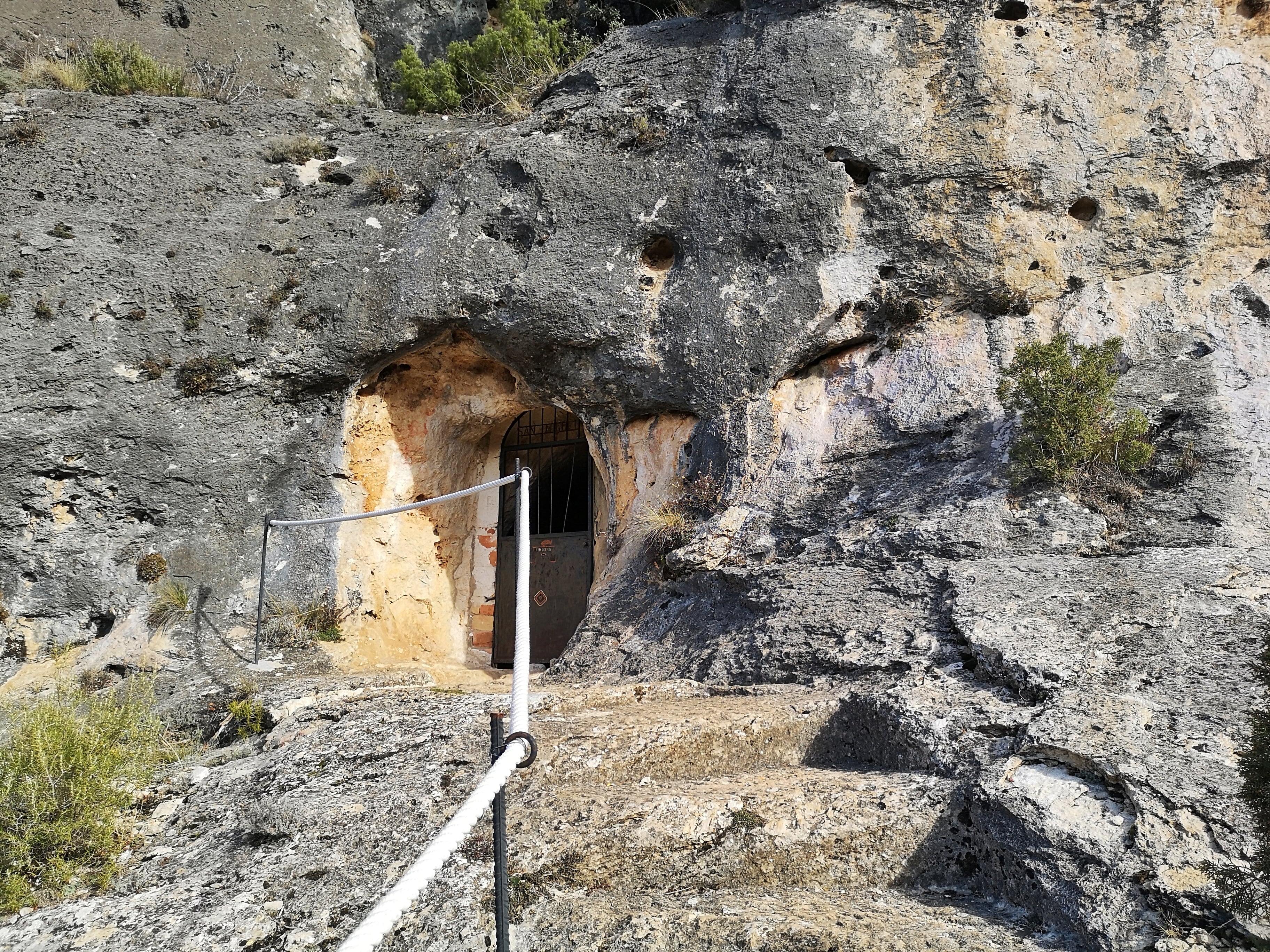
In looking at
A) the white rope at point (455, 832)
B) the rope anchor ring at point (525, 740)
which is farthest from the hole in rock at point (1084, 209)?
the rope anchor ring at point (525, 740)

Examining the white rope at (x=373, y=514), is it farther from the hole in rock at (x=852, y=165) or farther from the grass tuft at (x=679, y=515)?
the hole in rock at (x=852, y=165)

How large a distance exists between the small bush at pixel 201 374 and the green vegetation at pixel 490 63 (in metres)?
4.30

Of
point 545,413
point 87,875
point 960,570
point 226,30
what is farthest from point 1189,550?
point 226,30

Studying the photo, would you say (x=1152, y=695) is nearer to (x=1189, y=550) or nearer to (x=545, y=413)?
(x=1189, y=550)

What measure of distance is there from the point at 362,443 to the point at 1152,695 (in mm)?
6035

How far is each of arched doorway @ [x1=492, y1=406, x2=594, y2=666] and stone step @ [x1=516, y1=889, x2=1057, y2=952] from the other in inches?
215

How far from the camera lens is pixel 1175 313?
655 centimetres

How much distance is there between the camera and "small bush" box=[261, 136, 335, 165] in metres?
8.47

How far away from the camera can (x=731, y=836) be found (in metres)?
3.06

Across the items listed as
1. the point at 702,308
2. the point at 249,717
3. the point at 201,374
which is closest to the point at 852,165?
the point at 702,308

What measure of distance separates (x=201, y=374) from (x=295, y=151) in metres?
2.34

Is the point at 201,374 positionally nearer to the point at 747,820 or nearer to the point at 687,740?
the point at 687,740

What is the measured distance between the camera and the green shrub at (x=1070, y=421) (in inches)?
205

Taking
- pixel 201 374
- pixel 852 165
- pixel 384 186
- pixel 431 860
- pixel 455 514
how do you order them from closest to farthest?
1. pixel 431 860
2. pixel 852 165
3. pixel 201 374
4. pixel 384 186
5. pixel 455 514
